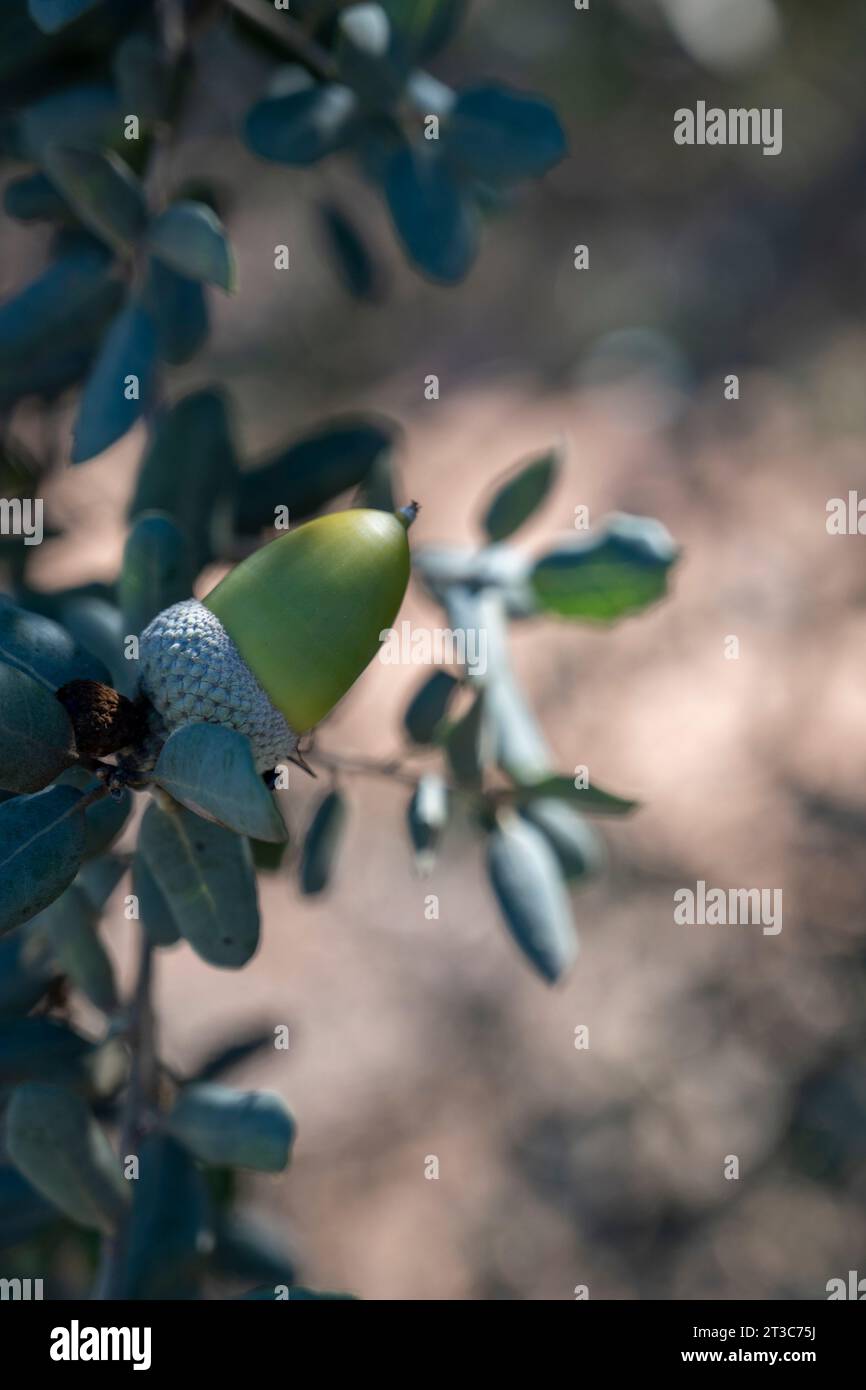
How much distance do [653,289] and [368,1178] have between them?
3097 mm

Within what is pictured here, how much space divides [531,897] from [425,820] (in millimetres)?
144

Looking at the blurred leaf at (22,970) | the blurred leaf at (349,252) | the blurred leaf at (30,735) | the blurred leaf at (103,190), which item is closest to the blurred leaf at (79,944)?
the blurred leaf at (22,970)

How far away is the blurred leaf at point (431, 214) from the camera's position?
47.5 inches

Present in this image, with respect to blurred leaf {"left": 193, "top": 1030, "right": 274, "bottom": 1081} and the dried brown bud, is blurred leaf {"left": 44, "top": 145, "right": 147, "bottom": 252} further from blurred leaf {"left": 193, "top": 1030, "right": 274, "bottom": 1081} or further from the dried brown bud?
blurred leaf {"left": 193, "top": 1030, "right": 274, "bottom": 1081}

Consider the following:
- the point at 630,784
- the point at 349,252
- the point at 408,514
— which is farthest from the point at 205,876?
the point at 630,784

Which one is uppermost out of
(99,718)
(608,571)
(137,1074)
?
(608,571)

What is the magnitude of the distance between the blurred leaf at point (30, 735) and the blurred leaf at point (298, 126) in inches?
23.8

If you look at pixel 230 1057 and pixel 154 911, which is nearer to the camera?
pixel 154 911

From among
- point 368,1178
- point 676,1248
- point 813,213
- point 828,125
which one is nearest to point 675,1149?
point 676,1248

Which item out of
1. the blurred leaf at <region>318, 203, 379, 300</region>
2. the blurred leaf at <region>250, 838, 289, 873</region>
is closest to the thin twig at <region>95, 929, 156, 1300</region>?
the blurred leaf at <region>250, 838, 289, 873</region>

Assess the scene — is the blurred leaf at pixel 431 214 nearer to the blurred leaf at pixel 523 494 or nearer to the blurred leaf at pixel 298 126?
the blurred leaf at pixel 298 126

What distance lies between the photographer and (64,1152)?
1.03m

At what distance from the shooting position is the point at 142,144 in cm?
129

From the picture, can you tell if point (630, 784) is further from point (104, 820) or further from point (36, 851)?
point (36, 851)
